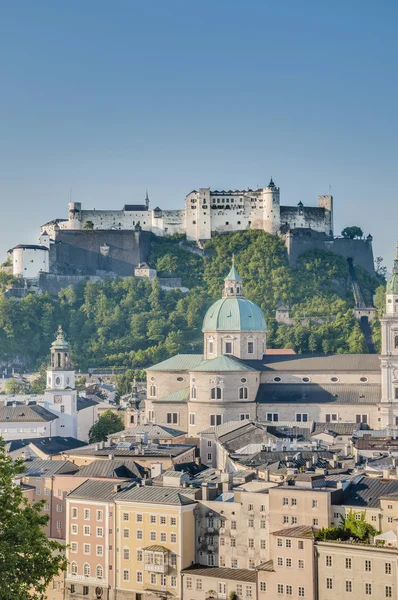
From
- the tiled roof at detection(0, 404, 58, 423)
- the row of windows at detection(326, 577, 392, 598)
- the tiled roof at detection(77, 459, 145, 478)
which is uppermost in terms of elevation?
the tiled roof at detection(0, 404, 58, 423)

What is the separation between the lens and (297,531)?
50.5 m

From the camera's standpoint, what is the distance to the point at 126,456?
65438mm

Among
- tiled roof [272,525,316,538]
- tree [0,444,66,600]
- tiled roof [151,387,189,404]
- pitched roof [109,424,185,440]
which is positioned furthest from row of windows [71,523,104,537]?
tiled roof [151,387,189,404]

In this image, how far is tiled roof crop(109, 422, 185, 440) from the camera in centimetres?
7806

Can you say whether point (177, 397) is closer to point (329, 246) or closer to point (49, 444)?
point (49, 444)

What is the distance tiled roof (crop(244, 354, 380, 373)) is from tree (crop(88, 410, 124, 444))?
10.4 meters

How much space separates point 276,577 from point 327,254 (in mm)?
90800

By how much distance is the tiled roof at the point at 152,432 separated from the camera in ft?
256

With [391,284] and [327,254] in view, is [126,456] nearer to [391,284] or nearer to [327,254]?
[391,284]

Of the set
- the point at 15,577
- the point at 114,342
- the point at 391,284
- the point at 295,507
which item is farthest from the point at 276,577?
the point at 114,342

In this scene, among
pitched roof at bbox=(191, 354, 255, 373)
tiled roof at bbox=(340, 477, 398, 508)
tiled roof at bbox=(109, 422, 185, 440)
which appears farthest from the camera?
pitched roof at bbox=(191, 354, 255, 373)

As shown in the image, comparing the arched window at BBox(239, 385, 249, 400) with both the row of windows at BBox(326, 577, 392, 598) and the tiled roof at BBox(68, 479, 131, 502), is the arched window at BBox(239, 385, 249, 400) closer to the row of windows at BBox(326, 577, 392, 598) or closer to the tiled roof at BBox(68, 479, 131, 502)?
the tiled roof at BBox(68, 479, 131, 502)

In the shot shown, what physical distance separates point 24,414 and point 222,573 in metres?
39.7

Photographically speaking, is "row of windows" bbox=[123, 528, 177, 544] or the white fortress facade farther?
the white fortress facade
